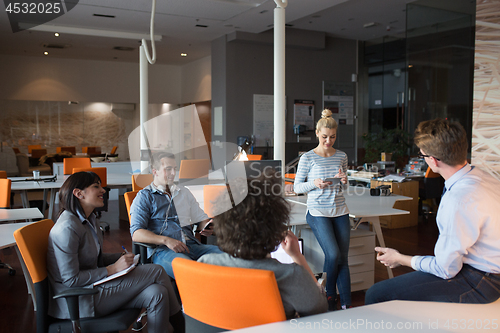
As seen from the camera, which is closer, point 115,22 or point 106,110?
point 115,22

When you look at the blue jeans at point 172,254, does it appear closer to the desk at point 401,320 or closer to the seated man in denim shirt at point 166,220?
A: the seated man in denim shirt at point 166,220

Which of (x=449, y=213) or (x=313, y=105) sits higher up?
(x=313, y=105)

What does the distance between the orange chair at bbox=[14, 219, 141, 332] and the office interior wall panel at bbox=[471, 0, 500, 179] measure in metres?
5.61

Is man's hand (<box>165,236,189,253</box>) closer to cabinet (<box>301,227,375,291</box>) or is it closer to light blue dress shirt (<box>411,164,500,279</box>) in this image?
cabinet (<box>301,227,375,291</box>)

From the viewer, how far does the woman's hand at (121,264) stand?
7.26ft

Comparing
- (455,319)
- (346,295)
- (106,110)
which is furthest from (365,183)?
(106,110)

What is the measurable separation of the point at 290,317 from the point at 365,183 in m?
5.43

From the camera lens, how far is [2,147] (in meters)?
12.7

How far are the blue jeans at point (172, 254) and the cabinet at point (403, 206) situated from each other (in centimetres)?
403

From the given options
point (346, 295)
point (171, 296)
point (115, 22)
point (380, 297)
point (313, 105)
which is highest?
point (115, 22)

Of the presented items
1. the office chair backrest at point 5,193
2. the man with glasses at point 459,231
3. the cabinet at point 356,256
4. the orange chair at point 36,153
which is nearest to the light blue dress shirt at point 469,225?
the man with glasses at point 459,231

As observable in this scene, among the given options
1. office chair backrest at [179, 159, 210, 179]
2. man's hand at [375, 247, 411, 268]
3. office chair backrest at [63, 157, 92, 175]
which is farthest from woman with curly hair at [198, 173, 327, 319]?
office chair backrest at [63, 157, 92, 175]

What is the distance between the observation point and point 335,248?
2.91m

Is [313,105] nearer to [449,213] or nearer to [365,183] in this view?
[365,183]
